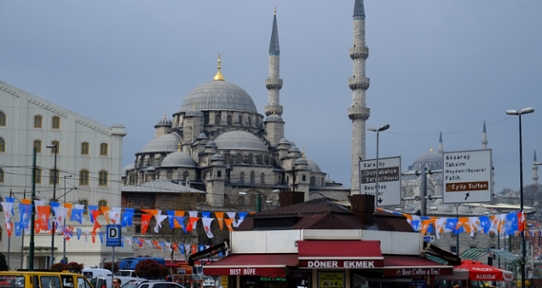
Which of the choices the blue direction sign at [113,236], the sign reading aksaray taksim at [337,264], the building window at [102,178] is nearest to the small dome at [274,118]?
the building window at [102,178]

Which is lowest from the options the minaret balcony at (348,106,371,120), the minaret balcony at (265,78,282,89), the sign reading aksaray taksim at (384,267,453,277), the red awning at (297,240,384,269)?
the sign reading aksaray taksim at (384,267,453,277)

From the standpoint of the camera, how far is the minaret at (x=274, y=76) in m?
119

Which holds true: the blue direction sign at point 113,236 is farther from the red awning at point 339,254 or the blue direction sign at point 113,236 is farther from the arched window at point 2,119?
the arched window at point 2,119

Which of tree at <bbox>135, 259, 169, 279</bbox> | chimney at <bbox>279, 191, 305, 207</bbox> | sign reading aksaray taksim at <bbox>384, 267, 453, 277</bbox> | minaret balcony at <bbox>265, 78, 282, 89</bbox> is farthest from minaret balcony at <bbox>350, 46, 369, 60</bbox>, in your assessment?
sign reading aksaray taksim at <bbox>384, 267, 453, 277</bbox>

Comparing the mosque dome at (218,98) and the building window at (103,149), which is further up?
the mosque dome at (218,98)

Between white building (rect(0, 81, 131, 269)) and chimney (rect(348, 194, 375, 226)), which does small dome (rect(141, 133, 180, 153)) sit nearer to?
white building (rect(0, 81, 131, 269))

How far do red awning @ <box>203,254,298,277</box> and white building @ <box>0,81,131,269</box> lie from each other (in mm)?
45721

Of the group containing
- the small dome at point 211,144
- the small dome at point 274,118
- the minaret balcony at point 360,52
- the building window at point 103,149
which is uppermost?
the minaret balcony at point 360,52

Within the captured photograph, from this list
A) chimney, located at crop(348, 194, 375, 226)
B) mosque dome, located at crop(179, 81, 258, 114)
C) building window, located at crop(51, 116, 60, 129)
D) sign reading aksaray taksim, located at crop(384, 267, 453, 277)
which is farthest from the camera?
mosque dome, located at crop(179, 81, 258, 114)

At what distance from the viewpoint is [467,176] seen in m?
37.0

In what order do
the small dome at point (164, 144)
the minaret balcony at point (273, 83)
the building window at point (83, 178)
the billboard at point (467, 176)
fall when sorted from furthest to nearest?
the small dome at point (164, 144) → the minaret balcony at point (273, 83) → the building window at point (83, 178) → the billboard at point (467, 176)

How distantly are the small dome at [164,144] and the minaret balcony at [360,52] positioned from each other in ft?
92.4

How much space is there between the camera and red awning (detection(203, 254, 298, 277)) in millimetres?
20812

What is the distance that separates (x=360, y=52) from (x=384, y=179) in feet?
198
